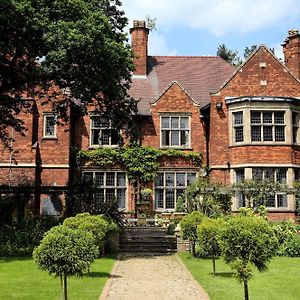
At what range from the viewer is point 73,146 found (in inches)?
1057

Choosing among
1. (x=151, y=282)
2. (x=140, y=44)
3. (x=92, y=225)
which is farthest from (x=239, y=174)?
(x=151, y=282)

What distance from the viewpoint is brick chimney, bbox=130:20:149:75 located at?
3108 cm

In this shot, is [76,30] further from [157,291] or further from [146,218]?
[146,218]

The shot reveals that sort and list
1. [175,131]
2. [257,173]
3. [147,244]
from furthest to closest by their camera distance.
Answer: [175,131], [257,173], [147,244]

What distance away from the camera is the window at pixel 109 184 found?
2681 cm

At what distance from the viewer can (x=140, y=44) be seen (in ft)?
103

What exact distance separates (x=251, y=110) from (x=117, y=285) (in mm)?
15843

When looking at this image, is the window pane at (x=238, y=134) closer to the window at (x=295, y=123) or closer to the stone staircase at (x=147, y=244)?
the window at (x=295, y=123)

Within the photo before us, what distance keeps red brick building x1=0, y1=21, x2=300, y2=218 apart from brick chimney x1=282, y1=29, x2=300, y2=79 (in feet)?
0.20

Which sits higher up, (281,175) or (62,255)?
(281,175)

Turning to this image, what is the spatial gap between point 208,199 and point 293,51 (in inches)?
496

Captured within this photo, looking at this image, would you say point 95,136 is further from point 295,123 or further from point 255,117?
point 295,123

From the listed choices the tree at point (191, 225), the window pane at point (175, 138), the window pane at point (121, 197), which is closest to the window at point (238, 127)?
the window pane at point (175, 138)

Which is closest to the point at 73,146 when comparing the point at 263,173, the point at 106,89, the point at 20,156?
the point at 20,156
